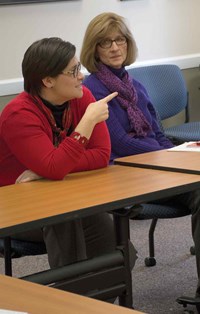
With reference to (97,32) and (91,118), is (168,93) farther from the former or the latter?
(91,118)

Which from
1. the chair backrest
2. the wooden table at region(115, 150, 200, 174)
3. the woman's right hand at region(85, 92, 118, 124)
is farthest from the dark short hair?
the chair backrest

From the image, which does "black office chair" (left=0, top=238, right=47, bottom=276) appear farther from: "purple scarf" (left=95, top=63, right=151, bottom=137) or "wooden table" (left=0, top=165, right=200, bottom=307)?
"purple scarf" (left=95, top=63, right=151, bottom=137)

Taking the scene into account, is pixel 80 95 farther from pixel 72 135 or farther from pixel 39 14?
pixel 39 14

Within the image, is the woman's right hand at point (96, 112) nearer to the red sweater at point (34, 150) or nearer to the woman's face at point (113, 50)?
the red sweater at point (34, 150)

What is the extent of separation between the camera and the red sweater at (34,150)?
2586 millimetres

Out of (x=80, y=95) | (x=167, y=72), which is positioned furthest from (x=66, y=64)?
(x=167, y=72)

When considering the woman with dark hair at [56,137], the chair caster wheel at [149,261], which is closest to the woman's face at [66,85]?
the woman with dark hair at [56,137]

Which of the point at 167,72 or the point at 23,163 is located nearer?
the point at 23,163

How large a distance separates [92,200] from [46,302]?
2.81 feet

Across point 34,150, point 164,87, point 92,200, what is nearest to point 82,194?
point 92,200

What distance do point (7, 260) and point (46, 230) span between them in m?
0.26

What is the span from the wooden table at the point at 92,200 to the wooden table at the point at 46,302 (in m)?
0.54

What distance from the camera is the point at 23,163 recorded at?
265 centimetres

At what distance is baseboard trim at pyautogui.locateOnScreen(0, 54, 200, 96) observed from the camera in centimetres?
410
